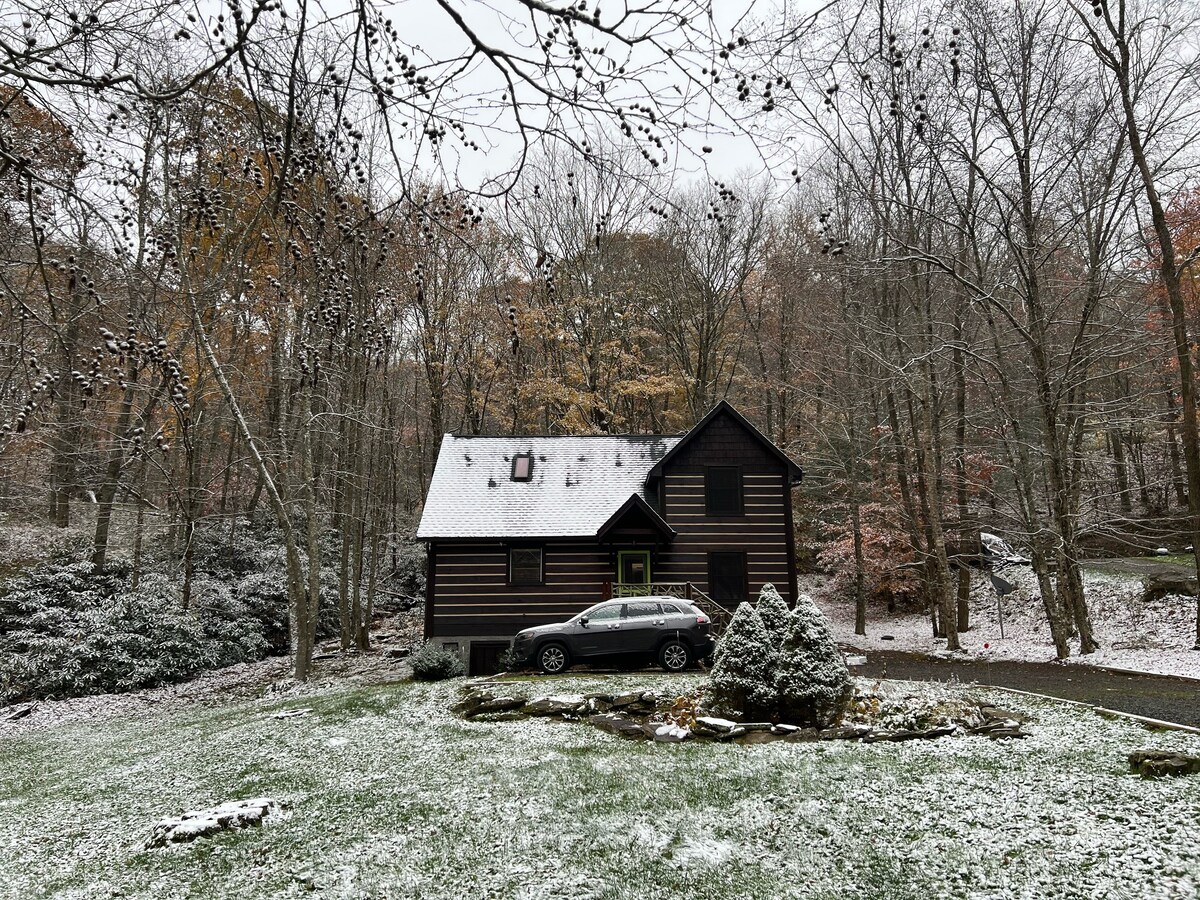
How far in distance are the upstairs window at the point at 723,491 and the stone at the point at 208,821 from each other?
1479 cm

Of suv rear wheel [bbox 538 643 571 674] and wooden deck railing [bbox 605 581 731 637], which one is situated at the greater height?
wooden deck railing [bbox 605 581 731 637]

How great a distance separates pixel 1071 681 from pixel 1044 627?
10.4 m

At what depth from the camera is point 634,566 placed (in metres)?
19.5

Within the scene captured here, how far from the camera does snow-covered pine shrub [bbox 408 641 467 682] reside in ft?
51.1

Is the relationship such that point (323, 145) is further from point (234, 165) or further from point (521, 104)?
point (234, 165)

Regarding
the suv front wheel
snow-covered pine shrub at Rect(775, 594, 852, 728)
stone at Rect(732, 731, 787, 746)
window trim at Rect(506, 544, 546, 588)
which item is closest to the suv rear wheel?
the suv front wheel

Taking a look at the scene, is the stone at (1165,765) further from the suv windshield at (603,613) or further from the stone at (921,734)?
the suv windshield at (603,613)

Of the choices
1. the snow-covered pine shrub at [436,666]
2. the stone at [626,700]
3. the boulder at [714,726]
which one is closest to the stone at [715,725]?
the boulder at [714,726]

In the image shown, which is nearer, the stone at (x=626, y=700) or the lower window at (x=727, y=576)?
the stone at (x=626, y=700)

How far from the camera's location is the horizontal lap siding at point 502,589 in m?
18.7

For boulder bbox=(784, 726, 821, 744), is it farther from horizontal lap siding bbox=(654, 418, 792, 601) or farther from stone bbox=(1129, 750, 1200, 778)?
horizontal lap siding bbox=(654, 418, 792, 601)

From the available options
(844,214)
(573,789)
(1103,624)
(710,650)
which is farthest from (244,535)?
(1103,624)

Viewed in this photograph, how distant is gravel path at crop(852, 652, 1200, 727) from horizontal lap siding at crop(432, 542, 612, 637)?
746 cm

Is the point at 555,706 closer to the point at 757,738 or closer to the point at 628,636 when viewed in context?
the point at 757,738
